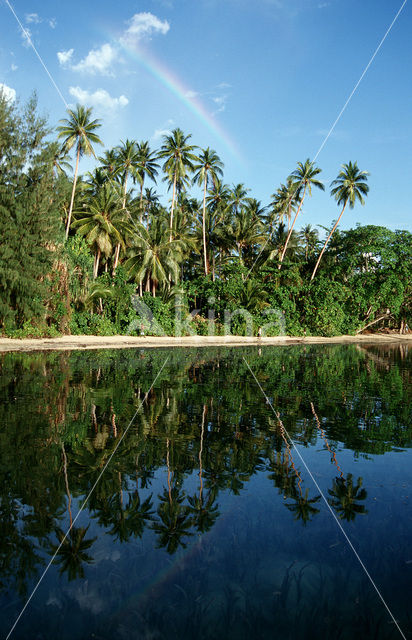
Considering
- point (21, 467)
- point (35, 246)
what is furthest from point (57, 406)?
point (35, 246)

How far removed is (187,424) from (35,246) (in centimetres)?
2082

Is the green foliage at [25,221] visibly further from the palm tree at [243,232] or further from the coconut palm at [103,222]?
the palm tree at [243,232]

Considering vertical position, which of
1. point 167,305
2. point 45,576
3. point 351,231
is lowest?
point 45,576

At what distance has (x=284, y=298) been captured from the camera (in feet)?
122

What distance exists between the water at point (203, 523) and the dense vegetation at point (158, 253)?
19092 mm

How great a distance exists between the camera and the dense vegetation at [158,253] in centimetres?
2477

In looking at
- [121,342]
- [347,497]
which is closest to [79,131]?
[121,342]

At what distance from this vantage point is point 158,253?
35.9 meters

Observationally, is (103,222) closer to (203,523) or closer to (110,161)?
(110,161)

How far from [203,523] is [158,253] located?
1315 inches

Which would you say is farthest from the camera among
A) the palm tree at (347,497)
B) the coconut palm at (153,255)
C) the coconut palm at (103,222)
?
the coconut palm at (153,255)

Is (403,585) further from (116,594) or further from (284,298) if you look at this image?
(284,298)

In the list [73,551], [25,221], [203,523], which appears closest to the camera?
[73,551]

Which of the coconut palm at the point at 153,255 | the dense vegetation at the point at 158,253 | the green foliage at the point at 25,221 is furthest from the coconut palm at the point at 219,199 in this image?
the green foliage at the point at 25,221
